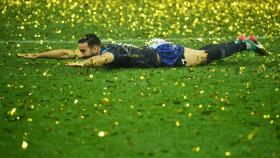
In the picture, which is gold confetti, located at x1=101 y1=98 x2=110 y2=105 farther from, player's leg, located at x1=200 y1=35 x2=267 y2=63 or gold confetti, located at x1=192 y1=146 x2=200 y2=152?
player's leg, located at x1=200 y1=35 x2=267 y2=63

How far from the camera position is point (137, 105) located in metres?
6.38

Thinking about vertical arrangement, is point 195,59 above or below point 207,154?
above

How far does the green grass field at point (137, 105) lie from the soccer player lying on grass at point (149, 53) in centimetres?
22

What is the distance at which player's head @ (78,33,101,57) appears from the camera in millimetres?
8648

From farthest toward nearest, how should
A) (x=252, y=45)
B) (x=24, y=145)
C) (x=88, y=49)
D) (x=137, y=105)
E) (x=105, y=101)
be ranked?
1. (x=252, y=45)
2. (x=88, y=49)
3. (x=105, y=101)
4. (x=137, y=105)
5. (x=24, y=145)

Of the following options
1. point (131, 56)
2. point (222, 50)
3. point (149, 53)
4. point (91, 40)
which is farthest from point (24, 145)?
point (222, 50)

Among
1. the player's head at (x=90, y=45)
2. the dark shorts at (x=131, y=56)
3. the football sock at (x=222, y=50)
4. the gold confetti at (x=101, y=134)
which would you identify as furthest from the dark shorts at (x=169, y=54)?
the gold confetti at (x=101, y=134)

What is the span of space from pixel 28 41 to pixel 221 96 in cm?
657

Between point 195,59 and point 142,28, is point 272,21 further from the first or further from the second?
point 195,59

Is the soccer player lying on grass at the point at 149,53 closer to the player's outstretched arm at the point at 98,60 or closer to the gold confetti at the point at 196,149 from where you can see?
the player's outstretched arm at the point at 98,60

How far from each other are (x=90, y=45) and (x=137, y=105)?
265 cm

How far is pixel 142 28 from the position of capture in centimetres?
1352

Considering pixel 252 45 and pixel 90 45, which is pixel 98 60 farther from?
pixel 252 45

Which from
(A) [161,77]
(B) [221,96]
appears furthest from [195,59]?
(B) [221,96]
